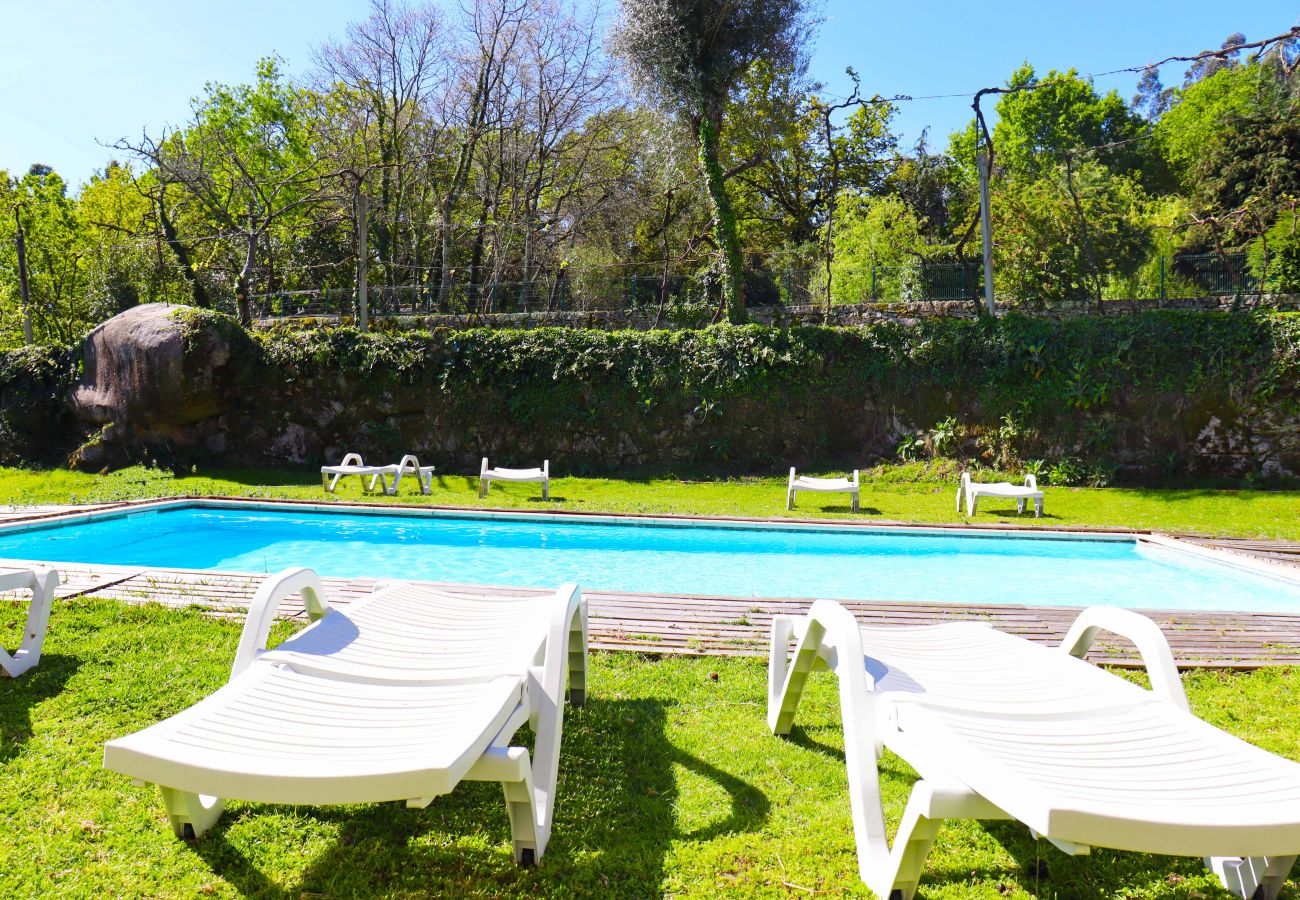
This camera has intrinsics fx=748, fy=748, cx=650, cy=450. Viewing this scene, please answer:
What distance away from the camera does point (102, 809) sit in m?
2.70

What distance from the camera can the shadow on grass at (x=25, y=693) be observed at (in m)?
3.21

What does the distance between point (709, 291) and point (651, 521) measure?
11.0 m

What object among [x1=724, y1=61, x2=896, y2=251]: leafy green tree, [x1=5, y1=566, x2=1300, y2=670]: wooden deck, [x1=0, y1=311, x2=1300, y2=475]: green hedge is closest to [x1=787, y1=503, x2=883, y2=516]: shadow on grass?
[x1=0, y1=311, x2=1300, y2=475]: green hedge

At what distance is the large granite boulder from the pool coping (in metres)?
5.04

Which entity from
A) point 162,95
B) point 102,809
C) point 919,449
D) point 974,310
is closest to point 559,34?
point 162,95

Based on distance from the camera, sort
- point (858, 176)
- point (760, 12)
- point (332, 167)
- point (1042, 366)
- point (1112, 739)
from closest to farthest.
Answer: point (1112, 739), point (1042, 366), point (760, 12), point (332, 167), point (858, 176)

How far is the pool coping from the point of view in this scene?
30.4ft

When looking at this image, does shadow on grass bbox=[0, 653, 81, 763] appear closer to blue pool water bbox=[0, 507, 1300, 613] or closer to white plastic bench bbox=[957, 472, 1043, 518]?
blue pool water bbox=[0, 507, 1300, 613]

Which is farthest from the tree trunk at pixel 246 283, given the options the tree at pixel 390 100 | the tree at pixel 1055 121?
the tree at pixel 1055 121

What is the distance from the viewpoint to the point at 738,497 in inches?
535

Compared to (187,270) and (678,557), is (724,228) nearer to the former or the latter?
(678,557)

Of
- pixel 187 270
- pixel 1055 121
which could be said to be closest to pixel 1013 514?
pixel 187 270

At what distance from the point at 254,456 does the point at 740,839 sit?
17.2m

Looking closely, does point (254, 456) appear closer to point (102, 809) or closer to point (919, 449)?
point (919, 449)
